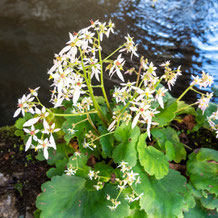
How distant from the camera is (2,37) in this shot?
122 inches

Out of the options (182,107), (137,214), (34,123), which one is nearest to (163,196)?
(137,214)

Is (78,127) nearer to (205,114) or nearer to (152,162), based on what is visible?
(152,162)

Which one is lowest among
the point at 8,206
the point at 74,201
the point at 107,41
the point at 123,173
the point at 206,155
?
the point at 8,206

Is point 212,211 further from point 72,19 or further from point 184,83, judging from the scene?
point 72,19

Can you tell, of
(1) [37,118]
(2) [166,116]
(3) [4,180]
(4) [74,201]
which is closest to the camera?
(1) [37,118]

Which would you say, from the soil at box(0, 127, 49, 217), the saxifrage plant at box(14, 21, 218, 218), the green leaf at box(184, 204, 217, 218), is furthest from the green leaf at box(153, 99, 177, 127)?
the soil at box(0, 127, 49, 217)

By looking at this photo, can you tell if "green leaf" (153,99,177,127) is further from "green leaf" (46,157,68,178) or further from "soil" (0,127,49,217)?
"soil" (0,127,49,217)

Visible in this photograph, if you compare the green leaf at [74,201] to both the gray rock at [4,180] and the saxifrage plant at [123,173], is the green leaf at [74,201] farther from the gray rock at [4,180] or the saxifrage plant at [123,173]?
the gray rock at [4,180]

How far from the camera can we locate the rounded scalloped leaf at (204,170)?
1.37 metres

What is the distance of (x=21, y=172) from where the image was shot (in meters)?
Answer: 1.71

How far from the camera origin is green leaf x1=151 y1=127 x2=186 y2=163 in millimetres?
1426

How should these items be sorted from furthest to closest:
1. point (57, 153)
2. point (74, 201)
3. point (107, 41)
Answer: point (107, 41), point (57, 153), point (74, 201)

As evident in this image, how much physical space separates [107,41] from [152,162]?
6.72 ft

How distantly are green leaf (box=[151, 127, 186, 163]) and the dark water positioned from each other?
0.97 meters
